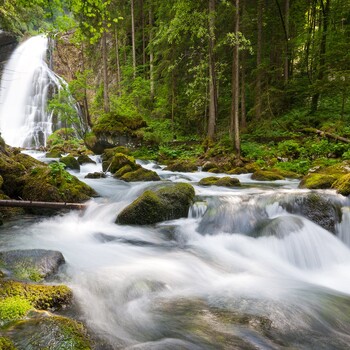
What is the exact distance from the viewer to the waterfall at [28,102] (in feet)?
93.8

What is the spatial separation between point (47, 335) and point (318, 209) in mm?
5935

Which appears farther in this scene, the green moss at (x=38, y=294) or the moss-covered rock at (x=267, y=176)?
the moss-covered rock at (x=267, y=176)

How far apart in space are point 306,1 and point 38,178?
20179 mm

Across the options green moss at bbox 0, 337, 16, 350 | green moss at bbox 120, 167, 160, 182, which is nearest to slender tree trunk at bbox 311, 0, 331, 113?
green moss at bbox 120, 167, 160, 182

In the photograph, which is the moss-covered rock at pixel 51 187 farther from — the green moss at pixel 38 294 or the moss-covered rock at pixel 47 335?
the moss-covered rock at pixel 47 335

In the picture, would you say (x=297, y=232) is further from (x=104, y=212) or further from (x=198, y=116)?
(x=198, y=116)

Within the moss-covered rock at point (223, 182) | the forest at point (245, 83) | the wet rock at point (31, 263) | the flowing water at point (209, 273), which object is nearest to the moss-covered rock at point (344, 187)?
the flowing water at point (209, 273)

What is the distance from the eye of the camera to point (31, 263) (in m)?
3.93

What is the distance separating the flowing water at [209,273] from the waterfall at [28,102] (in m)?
23.7

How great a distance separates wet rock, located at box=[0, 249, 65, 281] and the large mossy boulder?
8.62ft

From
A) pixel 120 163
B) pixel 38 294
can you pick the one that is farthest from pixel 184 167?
pixel 38 294

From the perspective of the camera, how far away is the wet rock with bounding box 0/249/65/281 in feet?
12.2

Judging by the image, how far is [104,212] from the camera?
295 inches

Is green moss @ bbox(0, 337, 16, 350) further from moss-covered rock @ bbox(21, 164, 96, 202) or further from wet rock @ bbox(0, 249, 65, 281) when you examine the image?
moss-covered rock @ bbox(21, 164, 96, 202)
